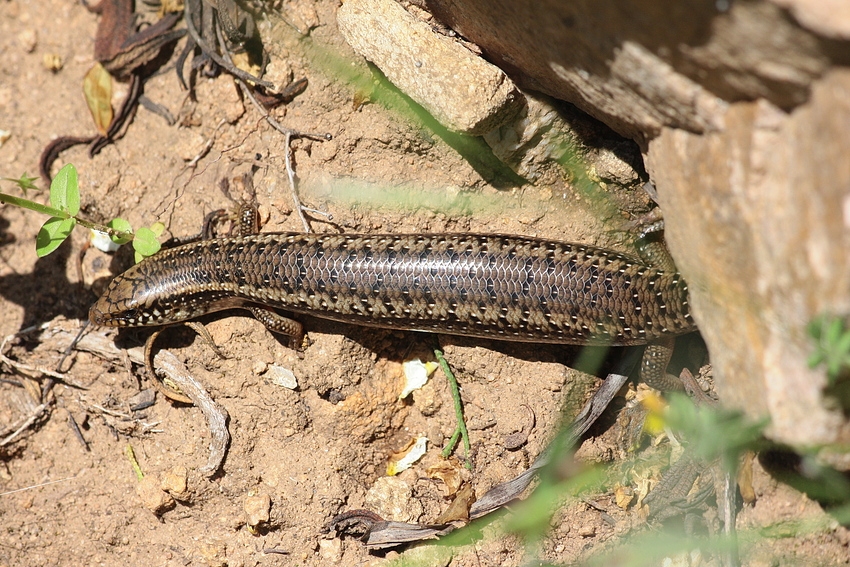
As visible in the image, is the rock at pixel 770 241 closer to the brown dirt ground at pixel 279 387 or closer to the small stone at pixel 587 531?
the brown dirt ground at pixel 279 387

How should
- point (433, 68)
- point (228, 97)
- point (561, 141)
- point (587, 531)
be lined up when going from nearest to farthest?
point (433, 68) < point (561, 141) < point (587, 531) < point (228, 97)

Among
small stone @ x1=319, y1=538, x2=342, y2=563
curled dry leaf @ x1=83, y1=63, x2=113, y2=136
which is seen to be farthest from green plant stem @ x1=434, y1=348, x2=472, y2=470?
curled dry leaf @ x1=83, y1=63, x2=113, y2=136

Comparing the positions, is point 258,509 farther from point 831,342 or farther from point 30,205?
point 831,342

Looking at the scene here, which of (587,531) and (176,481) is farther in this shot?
(176,481)

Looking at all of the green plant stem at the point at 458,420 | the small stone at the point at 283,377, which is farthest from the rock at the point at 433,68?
the small stone at the point at 283,377

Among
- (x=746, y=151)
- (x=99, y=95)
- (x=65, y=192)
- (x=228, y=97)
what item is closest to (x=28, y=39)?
(x=99, y=95)

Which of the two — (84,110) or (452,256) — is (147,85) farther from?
(452,256)

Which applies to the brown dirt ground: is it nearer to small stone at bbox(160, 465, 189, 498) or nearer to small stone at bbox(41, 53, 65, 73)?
small stone at bbox(160, 465, 189, 498)
